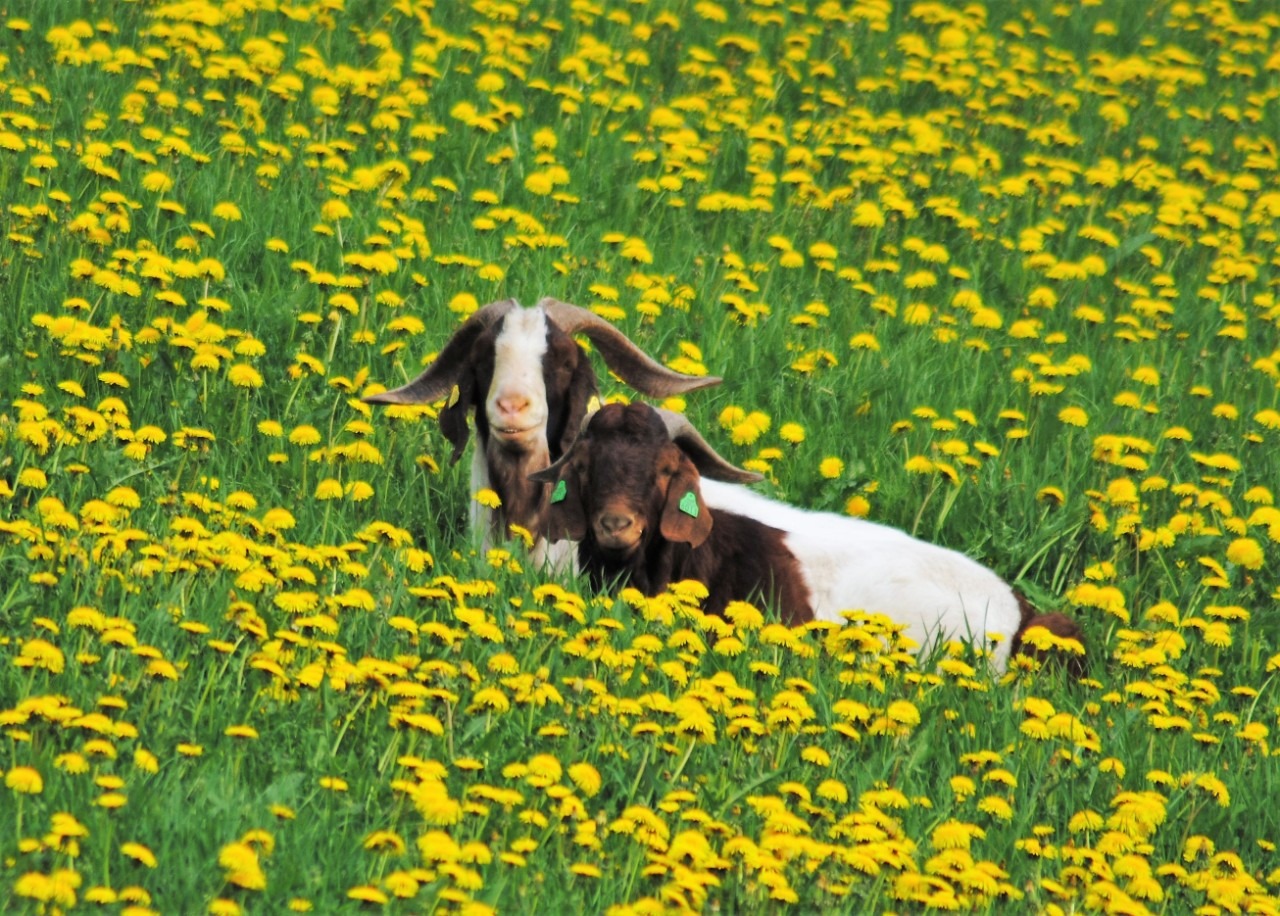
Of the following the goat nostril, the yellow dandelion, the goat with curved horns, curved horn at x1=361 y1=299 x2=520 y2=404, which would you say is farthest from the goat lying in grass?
the yellow dandelion

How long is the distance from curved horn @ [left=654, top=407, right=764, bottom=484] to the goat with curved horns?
33cm

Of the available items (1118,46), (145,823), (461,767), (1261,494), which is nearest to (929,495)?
(1261,494)

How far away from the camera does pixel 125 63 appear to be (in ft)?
35.6

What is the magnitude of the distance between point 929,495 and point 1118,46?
937cm

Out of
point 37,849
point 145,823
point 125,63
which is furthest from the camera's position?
point 125,63

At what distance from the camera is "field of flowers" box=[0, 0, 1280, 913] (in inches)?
199

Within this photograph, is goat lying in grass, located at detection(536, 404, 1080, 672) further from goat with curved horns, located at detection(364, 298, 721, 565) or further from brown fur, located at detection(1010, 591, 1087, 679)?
goat with curved horns, located at detection(364, 298, 721, 565)

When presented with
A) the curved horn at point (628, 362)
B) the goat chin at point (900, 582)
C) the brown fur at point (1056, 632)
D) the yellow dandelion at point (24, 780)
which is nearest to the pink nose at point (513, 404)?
the curved horn at point (628, 362)

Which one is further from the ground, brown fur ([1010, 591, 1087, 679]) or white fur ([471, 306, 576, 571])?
white fur ([471, 306, 576, 571])

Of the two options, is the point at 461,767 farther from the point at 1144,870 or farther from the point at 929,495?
the point at 929,495

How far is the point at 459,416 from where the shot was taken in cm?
793

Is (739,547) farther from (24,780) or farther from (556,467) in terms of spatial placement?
(24,780)

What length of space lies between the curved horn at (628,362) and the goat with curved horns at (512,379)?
11mm

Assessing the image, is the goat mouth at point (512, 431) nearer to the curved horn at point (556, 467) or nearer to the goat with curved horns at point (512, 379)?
the goat with curved horns at point (512, 379)
